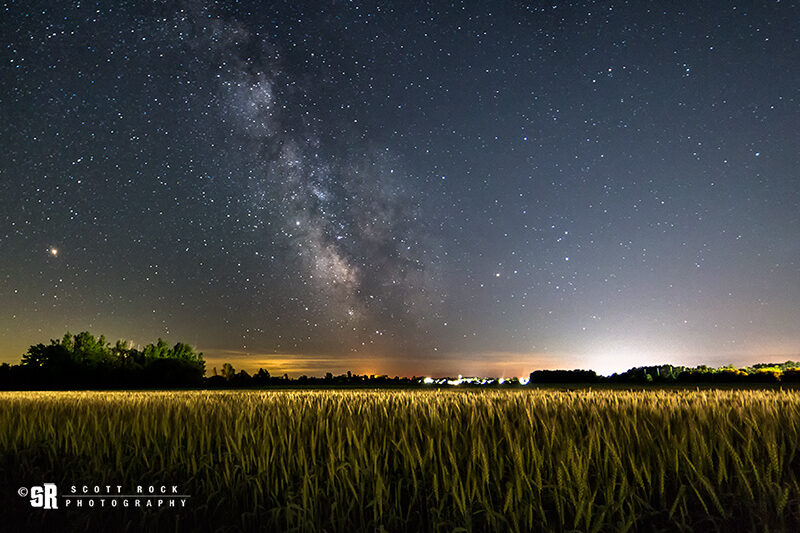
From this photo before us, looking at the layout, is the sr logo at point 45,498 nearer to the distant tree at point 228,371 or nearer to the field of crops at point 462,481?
the field of crops at point 462,481

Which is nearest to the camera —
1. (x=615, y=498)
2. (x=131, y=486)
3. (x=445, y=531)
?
(x=445, y=531)

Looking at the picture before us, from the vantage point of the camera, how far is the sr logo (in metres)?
4.78

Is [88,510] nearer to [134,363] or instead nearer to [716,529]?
[716,529]

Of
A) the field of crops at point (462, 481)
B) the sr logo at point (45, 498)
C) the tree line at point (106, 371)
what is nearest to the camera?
the field of crops at point (462, 481)

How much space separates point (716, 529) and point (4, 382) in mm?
96365

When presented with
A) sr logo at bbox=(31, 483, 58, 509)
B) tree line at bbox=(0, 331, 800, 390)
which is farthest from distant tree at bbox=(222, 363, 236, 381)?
sr logo at bbox=(31, 483, 58, 509)

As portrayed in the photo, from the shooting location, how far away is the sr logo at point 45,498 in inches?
188

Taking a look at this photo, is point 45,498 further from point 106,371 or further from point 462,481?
point 106,371

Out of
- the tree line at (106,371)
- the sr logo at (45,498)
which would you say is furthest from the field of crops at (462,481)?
the tree line at (106,371)

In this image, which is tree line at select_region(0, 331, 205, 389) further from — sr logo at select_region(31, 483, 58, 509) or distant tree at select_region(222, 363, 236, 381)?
sr logo at select_region(31, 483, 58, 509)

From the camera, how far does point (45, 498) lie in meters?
4.87

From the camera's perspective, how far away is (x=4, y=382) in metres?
Result: 78.7

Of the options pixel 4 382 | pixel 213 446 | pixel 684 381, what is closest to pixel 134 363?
pixel 4 382

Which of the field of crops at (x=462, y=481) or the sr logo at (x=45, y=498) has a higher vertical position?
the field of crops at (x=462, y=481)
